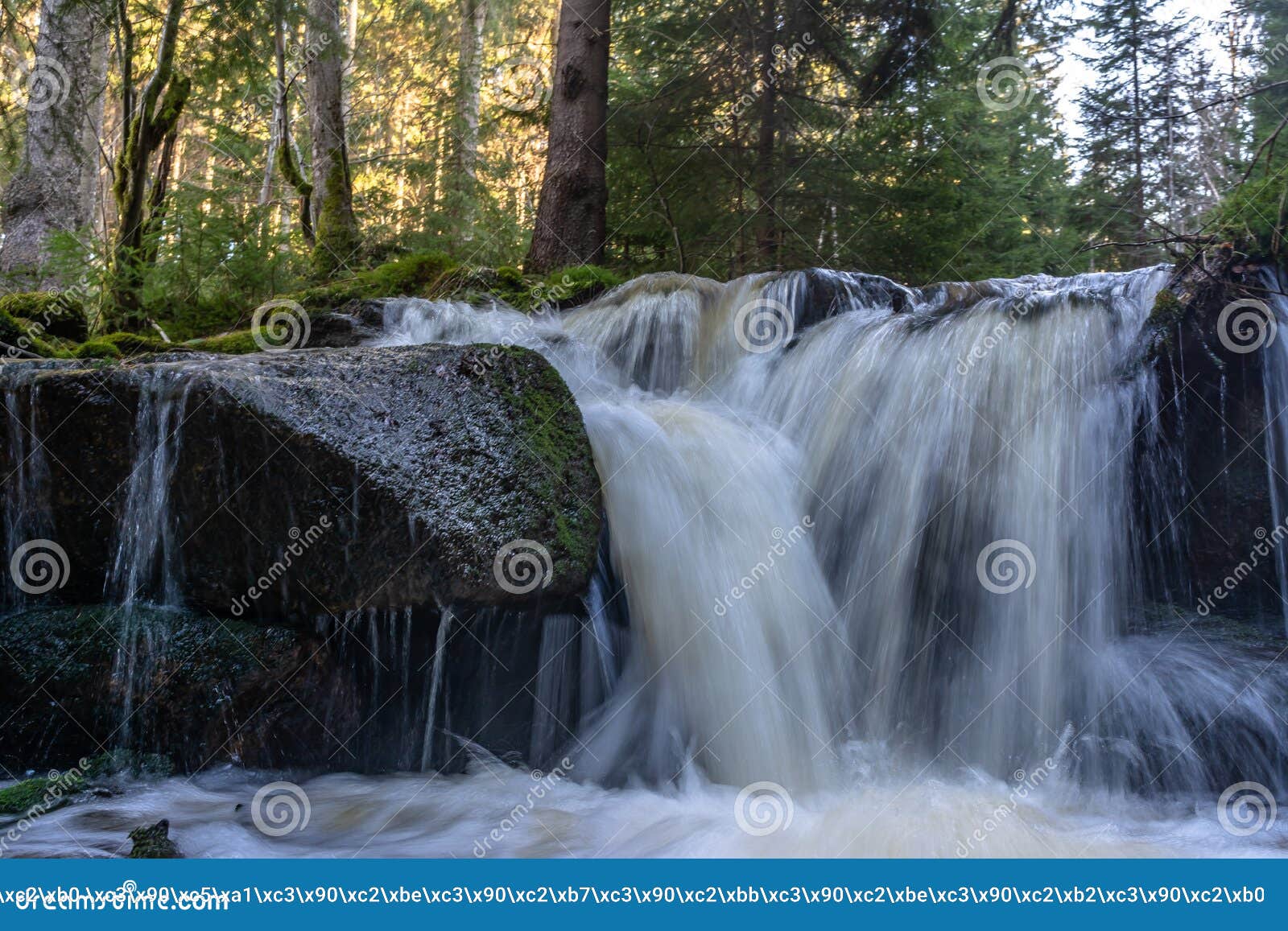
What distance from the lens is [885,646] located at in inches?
202

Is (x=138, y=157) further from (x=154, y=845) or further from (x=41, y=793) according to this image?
(x=154, y=845)

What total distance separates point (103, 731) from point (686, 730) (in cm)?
264

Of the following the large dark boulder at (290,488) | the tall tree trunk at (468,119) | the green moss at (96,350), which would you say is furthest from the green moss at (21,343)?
the tall tree trunk at (468,119)

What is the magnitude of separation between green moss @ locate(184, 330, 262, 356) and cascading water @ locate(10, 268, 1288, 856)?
2433mm

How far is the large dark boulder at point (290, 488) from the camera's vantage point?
424 cm

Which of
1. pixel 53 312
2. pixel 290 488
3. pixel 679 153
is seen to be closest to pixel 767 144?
pixel 679 153

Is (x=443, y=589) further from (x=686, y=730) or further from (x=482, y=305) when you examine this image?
(x=482, y=305)

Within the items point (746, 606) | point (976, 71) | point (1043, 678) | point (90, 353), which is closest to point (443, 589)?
point (746, 606)

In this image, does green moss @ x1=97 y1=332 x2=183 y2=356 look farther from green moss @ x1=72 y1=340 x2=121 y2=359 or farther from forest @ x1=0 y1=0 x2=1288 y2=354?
forest @ x1=0 y1=0 x2=1288 y2=354

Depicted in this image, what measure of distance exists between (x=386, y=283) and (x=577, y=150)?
8.07ft

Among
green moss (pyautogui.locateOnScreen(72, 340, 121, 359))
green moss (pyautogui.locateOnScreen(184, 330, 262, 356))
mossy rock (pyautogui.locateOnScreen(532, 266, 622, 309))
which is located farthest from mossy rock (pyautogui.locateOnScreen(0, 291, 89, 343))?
mossy rock (pyautogui.locateOnScreen(532, 266, 622, 309))

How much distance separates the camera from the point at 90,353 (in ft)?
20.7

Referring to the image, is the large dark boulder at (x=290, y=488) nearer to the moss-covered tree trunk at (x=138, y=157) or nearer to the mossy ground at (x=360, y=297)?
the mossy ground at (x=360, y=297)

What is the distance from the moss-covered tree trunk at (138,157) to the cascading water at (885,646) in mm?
4406
